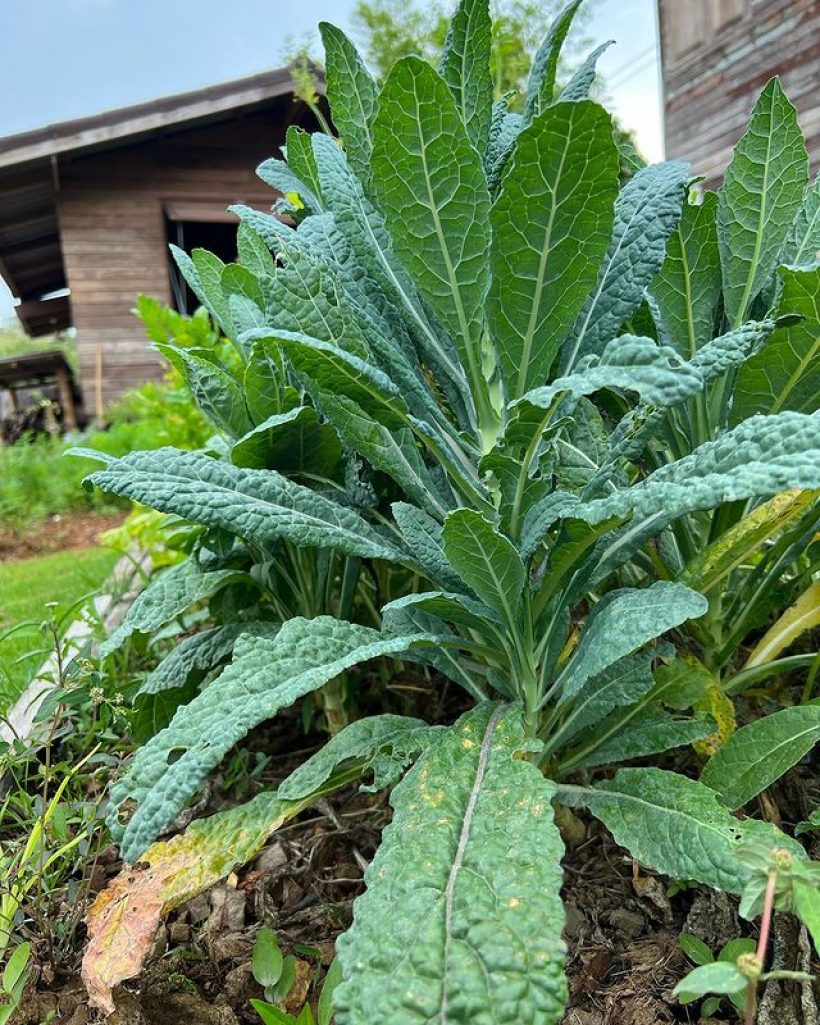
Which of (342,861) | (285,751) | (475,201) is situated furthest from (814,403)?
(285,751)

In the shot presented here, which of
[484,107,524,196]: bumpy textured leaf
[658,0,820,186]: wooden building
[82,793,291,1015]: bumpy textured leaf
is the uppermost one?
[658,0,820,186]: wooden building

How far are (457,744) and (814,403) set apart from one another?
0.71m

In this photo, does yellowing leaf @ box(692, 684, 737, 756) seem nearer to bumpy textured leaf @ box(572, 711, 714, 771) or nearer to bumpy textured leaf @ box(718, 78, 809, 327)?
bumpy textured leaf @ box(572, 711, 714, 771)

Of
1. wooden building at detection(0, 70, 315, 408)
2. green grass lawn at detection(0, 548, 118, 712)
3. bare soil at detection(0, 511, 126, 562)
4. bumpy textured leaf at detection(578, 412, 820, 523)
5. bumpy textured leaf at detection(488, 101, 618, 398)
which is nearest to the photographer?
bumpy textured leaf at detection(578, 412, 820, 523)

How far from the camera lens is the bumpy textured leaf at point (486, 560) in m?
0.80

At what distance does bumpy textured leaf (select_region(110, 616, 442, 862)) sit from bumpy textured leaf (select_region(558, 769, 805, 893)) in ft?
0.97

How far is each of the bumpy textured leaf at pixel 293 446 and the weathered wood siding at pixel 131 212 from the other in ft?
26.7

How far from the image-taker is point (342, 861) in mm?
1098

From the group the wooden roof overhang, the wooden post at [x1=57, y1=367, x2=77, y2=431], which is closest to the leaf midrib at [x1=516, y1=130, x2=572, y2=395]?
the wooden roof overhang

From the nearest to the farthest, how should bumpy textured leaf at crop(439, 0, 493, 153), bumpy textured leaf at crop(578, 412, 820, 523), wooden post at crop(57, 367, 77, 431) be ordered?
bumpy textured leaf at crop(578, 412, 820, 523) → bumpy textured leaf at crop(439, 0, 493, 153) → wooden post at crop(57, 367, 77, 431)

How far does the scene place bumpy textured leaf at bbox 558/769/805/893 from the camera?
0.74 metres

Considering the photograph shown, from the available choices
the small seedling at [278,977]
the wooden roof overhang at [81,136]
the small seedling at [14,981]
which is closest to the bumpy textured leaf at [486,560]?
the small seedling at [278,977]

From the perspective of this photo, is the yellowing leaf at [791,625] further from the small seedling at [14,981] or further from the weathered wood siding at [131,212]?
the weathered wood siding at [131,212]

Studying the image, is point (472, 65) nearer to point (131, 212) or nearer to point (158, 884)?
point (158, 884)
